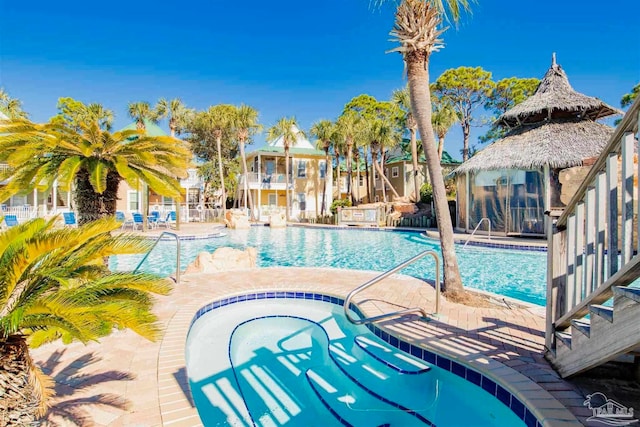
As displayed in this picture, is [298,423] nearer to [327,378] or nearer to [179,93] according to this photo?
[327,378]

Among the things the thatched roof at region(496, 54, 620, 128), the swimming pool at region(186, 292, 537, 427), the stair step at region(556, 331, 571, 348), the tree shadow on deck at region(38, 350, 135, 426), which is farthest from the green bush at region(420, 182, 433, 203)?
the tree shadow on deck at region(38, 350, 135, 426)

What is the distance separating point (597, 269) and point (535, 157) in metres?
14.8

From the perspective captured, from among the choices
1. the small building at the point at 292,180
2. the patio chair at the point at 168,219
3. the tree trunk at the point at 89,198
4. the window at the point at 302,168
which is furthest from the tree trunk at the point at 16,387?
the window at the point at 302,168

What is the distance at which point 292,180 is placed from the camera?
33.1 meters

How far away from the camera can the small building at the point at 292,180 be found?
32.2m

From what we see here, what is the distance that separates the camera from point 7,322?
2.12 metres

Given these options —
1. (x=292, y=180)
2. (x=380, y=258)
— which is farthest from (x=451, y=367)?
(x=292, y=180)

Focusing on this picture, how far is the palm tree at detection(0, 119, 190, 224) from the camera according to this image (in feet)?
19.5

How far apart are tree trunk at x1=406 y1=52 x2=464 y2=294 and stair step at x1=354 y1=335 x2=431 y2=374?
225 cm

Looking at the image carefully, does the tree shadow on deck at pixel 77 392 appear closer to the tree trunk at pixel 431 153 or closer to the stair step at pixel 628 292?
the stair step at pixel 628 292

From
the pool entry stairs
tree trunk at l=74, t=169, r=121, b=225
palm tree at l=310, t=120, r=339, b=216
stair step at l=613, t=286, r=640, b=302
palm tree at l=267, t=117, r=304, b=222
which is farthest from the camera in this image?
palm tree at l=310, t=120, r=339, b=216

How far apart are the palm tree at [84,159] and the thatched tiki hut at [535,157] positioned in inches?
592

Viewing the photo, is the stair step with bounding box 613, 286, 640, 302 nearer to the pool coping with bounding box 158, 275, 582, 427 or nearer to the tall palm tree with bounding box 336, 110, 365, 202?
the pool coping with bounding box 158, 275, 582, 427

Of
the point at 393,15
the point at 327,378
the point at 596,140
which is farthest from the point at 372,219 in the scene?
the point at 327,378
